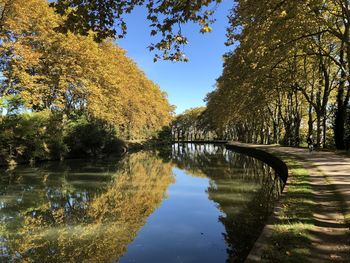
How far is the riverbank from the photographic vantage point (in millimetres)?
5750

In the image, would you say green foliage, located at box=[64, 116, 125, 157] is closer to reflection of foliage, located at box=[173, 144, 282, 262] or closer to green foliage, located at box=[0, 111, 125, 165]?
green foliage, located at box=[0, 111, 125, 165]

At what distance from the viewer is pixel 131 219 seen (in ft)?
35.9

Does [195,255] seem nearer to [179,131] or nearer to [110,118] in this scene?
[110,118]

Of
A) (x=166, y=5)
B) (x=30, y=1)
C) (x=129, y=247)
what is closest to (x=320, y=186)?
(x=129, y=247)

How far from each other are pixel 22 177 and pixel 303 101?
1306 inches

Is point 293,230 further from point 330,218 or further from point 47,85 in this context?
point 47,85

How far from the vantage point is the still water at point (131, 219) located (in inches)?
316

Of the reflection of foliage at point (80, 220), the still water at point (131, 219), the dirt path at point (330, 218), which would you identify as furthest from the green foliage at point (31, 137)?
the dirt path at point (330, 218)

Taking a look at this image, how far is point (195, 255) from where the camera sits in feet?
26.1

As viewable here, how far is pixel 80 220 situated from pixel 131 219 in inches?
59.5

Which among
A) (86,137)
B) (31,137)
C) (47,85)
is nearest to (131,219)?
(31,137)

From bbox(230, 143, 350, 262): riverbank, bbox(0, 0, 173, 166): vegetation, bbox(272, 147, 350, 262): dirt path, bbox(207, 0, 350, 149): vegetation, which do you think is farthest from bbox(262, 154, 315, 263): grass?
bbox(0, 0, 173, 166): vegetation

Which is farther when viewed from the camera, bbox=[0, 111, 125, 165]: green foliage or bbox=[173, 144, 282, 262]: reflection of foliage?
bbox=[0, 111, 125, 165]: green foliage

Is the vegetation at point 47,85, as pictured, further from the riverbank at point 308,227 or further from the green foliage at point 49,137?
the riverbank at point 308,227
